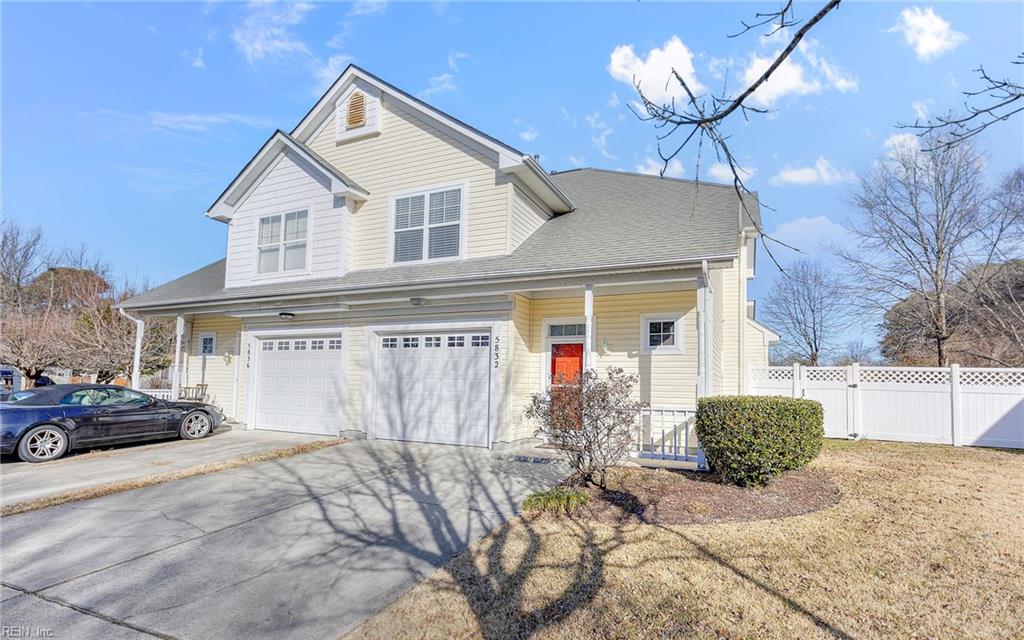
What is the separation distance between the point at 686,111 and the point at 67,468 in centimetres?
1040

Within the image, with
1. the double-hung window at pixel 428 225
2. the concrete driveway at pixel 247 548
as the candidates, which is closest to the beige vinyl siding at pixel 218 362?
the double-hung window at pixel 428 225

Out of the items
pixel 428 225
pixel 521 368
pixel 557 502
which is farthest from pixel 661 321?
pixel 428 225

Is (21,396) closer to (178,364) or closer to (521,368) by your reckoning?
(178,364)

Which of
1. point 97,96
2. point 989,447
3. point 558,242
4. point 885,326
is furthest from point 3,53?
point 885,326

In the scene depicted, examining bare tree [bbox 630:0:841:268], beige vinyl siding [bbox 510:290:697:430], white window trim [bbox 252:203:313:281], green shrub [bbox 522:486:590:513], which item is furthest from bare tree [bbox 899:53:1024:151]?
white window trim [bbox 252:203:313:281]

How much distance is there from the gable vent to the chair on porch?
827 cm

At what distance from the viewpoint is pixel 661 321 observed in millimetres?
9688

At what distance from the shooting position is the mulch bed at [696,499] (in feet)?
17.3

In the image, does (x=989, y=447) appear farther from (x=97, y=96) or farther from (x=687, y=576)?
(x=97, y=96)

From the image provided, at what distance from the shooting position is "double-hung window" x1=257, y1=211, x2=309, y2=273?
39.8 feet

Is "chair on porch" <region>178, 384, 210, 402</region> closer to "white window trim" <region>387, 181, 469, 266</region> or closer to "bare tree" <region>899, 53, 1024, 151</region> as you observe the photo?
"white window trim" <region>387, 181, 469, 266</region>

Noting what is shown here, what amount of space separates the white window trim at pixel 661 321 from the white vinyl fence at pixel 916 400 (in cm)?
502

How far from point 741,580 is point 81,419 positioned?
36.3ft

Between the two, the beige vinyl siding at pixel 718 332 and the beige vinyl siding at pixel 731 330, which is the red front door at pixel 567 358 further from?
the beige vinyl siding at pixel 731 330
